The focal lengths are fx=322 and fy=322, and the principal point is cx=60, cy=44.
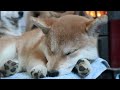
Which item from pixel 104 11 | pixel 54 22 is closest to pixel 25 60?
pixel 54 22

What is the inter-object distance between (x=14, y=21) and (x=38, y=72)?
375 mm

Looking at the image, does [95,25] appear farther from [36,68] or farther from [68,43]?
[36,68]

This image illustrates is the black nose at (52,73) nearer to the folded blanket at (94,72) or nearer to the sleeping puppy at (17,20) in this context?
the folded blanket at (94,72)

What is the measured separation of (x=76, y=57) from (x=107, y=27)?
0.26 meters

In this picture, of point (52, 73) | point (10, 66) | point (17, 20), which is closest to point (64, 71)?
point (52, 73)

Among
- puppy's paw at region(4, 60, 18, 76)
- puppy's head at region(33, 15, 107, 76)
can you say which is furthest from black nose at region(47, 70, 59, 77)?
puppy's paw at region(4, 60, 18, 76)

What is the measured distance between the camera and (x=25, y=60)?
68.2 inches

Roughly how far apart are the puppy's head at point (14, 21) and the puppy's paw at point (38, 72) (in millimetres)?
274

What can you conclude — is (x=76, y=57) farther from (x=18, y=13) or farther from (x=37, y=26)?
(x=18, y=13)

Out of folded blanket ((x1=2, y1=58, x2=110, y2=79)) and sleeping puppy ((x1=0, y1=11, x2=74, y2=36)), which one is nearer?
folded blanket ((x1=2, y1=58, x2=110, y2=79))

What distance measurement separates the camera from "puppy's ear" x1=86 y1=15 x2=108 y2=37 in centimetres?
163

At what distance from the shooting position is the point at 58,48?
167 centimetres

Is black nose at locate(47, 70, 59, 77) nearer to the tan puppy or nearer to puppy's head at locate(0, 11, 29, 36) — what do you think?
the tan puppy
